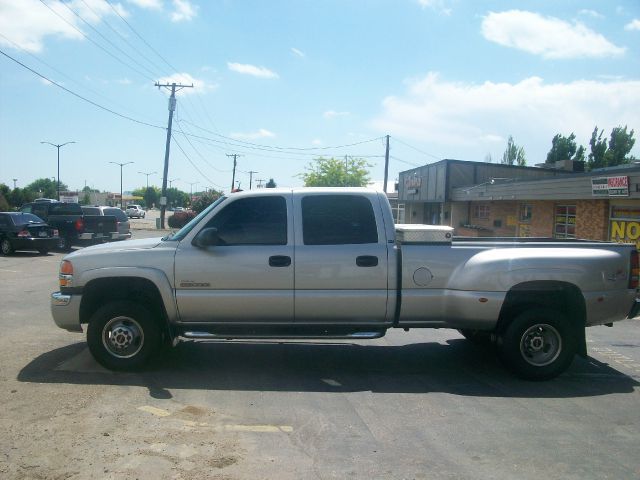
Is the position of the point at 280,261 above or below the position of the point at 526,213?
below

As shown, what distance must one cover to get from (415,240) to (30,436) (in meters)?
3.99

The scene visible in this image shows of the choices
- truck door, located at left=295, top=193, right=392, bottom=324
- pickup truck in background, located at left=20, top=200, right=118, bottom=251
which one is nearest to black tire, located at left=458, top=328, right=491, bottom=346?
truck door, located at left=295, top=193, right=392, bottom=324

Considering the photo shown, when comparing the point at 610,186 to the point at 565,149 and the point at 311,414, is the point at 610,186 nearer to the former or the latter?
the point at 311,414

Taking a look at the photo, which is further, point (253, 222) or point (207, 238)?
point (253, 222)

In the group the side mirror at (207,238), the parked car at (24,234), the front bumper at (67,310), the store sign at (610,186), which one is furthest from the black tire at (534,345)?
the parked car at (24,234)

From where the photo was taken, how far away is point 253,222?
21.5 ft

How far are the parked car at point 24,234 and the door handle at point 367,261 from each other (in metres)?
17.3

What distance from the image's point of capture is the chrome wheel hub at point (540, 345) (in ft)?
21.2

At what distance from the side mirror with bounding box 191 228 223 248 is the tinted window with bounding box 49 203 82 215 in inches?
775

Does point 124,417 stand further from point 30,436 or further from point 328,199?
point 328,199

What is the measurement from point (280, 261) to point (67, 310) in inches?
90.4

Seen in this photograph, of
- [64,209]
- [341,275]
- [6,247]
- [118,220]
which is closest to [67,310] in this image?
[341,275]

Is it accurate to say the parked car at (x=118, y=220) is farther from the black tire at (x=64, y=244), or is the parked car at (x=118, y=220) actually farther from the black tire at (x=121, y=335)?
the black tire at (x=121, y=335)

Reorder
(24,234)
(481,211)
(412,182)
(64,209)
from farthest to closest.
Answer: (412,182), (481,211), (64,209), (24,234)
